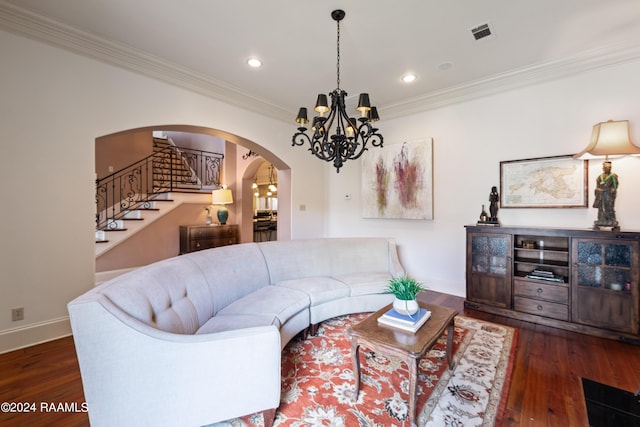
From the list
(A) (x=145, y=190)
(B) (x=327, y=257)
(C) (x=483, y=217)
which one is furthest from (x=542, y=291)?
(A) (x=145, y=190)

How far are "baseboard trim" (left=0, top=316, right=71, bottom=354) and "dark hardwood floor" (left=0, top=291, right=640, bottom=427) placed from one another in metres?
0.08

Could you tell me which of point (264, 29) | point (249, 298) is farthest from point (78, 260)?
point (264, 29)

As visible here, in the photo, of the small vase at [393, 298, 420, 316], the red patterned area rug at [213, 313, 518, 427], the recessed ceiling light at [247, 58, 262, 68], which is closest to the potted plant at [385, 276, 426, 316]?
the small vase at [393, 298, 420, 316]

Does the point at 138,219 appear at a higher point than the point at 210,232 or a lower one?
higher

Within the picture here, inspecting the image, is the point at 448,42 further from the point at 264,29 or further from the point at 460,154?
the point at 264,29

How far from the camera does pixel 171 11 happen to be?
239 centimetres

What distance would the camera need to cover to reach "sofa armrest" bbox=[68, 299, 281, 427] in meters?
1.28

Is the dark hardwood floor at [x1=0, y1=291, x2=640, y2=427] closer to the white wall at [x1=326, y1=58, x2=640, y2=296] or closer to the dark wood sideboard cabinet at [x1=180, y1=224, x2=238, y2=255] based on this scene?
the white wall at [x1=326, y1=58, x2=640, y2=296]

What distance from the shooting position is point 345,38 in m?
2.74

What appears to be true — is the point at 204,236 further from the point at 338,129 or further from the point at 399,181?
the point at 338,129

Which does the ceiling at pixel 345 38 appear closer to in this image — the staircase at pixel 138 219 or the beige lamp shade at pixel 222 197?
the beige lamp shade at pixel 222 197

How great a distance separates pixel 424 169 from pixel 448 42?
189 centimetres

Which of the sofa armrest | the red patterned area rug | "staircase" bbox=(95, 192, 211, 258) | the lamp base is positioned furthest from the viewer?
the lamp base

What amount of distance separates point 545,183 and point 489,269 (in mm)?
1312
